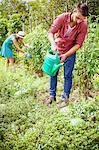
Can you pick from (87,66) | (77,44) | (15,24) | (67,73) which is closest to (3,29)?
(15,24)

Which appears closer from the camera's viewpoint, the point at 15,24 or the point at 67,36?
the point at 67,36

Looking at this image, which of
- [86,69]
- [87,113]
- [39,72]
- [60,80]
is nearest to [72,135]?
[87,113]

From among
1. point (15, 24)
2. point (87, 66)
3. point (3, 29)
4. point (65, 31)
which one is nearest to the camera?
point (65, 31)

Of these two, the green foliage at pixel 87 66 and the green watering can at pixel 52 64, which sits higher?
the green watering can at pixel 52 64

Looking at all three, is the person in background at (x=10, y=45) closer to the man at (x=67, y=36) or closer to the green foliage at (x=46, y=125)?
the man at (x=67, y=36)

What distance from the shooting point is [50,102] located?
19.2 ft

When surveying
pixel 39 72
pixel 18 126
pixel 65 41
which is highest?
pixel 65 41

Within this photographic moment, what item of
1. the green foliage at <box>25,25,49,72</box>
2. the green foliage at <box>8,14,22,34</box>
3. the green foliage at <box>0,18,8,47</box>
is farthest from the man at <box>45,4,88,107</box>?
the green foliage at <box>0,18,8,47</box>

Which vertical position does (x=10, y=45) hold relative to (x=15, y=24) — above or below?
above

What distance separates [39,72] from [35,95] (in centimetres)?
201

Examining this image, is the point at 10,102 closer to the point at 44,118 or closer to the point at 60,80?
the point at 44,118

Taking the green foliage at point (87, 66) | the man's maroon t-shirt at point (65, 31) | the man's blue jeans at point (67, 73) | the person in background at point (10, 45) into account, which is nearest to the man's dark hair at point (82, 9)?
the man's maroon t-shirt at point (65, 31)

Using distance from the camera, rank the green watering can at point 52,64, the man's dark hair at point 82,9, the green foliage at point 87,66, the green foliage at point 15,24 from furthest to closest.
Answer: the green foliage at point 15,24 → the green foliage at point 87,66 → the green watering can at point 52,64 → the man's dark hair at point 82,9

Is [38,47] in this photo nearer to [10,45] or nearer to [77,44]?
[10,45]
